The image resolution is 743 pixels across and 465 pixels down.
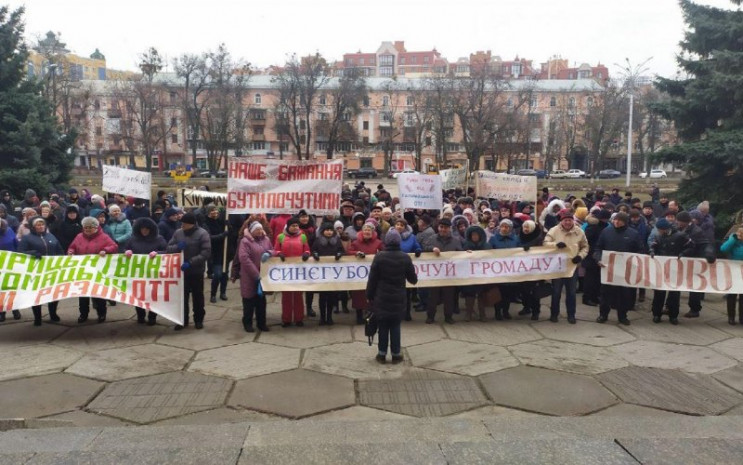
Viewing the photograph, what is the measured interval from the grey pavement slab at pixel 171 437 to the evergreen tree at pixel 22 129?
18.4 metres

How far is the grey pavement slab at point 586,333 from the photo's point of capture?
7.83 m

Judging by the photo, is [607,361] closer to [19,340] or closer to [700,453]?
[700,453]

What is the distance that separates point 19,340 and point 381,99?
82926 mm

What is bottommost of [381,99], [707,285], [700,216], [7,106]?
[707,285]

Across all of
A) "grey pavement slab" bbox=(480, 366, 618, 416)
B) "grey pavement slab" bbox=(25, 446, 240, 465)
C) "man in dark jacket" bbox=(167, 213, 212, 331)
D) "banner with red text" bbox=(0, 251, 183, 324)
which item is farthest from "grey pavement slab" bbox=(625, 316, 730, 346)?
"banner with red text" bbox=(0, 251, 183, 324)

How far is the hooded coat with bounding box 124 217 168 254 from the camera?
832 cm

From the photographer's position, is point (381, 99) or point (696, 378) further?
point (381, 99)

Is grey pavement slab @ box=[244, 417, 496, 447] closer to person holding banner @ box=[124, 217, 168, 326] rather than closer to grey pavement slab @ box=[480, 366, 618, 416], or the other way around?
grey pavement slab @ box=[480, 366, 618, 416]

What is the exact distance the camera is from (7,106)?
67.8 ft

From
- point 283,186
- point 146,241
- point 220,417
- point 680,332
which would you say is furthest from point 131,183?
point 680,332

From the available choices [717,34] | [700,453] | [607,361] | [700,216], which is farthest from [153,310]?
[717,34]

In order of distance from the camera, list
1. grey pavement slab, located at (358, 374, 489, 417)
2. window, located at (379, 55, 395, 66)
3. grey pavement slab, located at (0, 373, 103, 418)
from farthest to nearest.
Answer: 1. window, located at (379, 55, 395, 66)
2. grey pavement slab, located at (358, 374, 489, 417)
3. grey pavement slab, located at (0, 373, 103, 418)

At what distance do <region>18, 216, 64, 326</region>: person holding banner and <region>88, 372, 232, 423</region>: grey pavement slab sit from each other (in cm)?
298

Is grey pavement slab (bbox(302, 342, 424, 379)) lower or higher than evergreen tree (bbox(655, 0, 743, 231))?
lower
